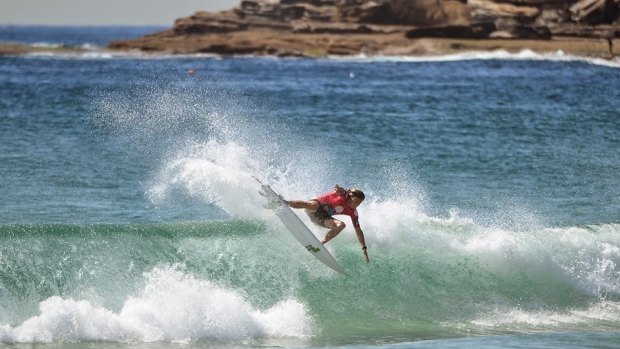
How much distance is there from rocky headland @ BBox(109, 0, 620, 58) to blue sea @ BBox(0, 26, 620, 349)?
155ft

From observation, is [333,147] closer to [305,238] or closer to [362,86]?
[305,238]

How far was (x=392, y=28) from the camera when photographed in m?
97.9

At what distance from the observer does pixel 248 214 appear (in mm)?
18562

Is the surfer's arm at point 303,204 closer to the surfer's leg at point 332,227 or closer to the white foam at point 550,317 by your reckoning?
the surfer's leg at point 332,227

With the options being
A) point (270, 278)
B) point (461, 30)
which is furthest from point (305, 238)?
point (461, 30)

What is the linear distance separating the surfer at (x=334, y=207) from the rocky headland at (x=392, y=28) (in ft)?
198

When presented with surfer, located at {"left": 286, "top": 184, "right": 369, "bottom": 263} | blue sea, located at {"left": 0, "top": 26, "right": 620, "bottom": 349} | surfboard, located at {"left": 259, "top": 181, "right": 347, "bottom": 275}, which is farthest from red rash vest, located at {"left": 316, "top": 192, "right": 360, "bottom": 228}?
blue sea, located at {"left": 0, "top": 26, "right": 620, "bottom": 349}

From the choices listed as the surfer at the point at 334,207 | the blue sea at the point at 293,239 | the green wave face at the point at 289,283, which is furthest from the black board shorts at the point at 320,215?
the green wave face at the point at 289,283

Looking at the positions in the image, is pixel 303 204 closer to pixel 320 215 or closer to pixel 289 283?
pixel 320 215

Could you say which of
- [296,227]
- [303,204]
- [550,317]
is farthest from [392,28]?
[303,204]

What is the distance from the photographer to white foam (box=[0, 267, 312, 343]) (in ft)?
47.9

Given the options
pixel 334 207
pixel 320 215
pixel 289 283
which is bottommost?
pixel 289 283

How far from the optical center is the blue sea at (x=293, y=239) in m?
15.2

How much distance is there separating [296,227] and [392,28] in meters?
82.9
